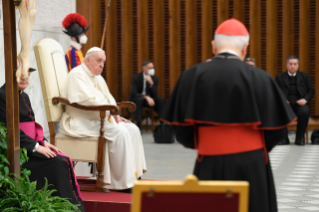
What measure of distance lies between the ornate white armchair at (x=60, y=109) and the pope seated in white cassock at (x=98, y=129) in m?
0.06

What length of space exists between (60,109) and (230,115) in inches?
106

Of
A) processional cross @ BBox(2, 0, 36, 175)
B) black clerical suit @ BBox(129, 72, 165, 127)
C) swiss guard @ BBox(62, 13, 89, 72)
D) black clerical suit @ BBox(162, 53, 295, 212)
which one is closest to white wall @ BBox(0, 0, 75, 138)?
black clerical suit @ BBox(129, 72, 165, 127)

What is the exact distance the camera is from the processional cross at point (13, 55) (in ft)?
10.2

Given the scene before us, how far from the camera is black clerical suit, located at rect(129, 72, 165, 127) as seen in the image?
9.40 metres

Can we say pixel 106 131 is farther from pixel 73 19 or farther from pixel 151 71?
pixel 151 71

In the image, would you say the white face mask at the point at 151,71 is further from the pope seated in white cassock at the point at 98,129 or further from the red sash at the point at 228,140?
the red sash at the point at 228,140

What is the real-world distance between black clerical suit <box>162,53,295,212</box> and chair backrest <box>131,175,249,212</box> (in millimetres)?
742

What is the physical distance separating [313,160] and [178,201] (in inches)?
220

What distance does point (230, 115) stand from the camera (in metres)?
2.47

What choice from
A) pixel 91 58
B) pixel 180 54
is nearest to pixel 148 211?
pixel 91 58

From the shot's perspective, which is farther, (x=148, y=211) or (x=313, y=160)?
(x=313, y=160)

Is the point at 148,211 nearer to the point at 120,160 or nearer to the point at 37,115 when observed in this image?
the point at 120,160

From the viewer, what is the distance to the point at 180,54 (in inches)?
408

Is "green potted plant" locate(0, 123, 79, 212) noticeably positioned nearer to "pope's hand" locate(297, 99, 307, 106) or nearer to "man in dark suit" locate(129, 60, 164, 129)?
"pope's hand" locate(297, 99, 307, 106)
